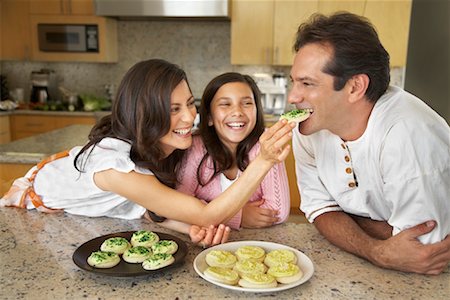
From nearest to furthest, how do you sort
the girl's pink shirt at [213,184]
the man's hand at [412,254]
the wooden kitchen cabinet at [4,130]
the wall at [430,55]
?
the man's hand at [412,254]
the girl's pink shirt at [213,184]
the wall at [430,55]
the wooden kitchen cabinet at [4,130]

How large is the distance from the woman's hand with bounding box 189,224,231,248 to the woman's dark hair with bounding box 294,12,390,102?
623mm

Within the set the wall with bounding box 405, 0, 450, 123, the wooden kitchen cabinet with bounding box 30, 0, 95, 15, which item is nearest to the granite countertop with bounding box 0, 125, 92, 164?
the wooden kitchen cabinet with bounding box 30, 0, 95, 15

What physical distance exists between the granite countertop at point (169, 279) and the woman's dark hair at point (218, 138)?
466 millimetres

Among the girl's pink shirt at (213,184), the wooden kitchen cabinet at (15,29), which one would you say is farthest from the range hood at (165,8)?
the girl's pink shirt at (213,184)

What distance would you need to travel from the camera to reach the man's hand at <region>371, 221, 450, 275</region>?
1.14 meters

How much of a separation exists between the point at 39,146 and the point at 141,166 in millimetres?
1502

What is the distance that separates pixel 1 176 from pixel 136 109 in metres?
1.44

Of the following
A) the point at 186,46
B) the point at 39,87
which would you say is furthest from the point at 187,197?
the point at 39,87

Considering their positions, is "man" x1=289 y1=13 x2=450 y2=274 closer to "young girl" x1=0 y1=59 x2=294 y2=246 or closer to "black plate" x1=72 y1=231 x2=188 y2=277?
"young girl" x1=0 y1=59 x2=294 y2=246

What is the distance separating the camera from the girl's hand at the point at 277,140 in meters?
Result: 1.31

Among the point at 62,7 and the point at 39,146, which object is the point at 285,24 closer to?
the point at 62,7

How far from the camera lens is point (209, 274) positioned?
1.05 meters

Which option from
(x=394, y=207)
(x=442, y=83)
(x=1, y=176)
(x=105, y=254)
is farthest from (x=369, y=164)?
(x=442, y=83)

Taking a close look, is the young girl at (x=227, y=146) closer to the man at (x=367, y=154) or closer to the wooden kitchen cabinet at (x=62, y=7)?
the man at (x=367, y=154)
